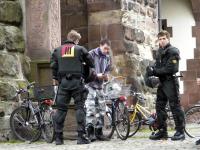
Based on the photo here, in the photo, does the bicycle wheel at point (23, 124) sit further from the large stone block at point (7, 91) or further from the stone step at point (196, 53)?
the stone step at point (196, 53)

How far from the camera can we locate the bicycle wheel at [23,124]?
32.5ft

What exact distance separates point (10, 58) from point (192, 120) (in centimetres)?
298

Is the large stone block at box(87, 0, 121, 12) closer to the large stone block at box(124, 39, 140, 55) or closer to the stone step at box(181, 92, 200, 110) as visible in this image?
the large stone block at box(124, 39, 140, 55)

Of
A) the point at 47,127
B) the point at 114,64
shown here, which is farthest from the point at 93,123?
the point at 114,64

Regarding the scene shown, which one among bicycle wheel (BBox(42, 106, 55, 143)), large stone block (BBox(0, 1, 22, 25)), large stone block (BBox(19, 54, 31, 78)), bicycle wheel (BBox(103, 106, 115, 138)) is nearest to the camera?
bicycle wheel (BBox(42, 106, 55, 143))

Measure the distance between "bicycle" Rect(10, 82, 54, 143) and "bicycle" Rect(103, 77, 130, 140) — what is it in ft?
3.07

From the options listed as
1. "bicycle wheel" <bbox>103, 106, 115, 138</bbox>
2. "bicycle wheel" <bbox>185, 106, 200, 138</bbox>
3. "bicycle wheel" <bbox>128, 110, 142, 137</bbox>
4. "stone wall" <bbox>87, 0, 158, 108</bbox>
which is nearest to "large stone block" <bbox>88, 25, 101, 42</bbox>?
"stone wall" <bbox>87, 0, 158, 108</bbox>

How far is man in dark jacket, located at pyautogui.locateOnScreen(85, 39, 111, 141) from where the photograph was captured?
9930 mm

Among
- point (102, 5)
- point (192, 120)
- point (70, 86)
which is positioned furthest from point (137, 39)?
point (70, 86)

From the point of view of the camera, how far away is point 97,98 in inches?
395

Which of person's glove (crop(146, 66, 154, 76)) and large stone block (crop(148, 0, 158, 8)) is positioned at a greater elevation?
large stone block (crop(148, 0, 158, 8))

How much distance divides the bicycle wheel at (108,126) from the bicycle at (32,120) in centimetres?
91

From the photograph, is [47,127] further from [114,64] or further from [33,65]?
[114,64]

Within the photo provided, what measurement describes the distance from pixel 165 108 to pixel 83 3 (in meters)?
4.03
